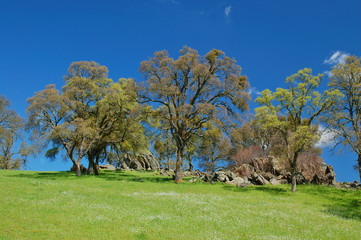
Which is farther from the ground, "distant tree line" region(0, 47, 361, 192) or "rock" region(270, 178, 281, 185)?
"distant tree line" region(0, 47, 361, 192)

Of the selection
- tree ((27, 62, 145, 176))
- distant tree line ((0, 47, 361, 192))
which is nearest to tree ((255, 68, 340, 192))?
distant tree line ((0, 47, 361, 192))

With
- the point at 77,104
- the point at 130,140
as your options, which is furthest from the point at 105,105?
the point at 130,140

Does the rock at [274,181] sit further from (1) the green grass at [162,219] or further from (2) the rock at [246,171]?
(1) the green grass at [162,219]

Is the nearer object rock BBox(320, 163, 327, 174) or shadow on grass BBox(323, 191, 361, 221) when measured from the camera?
shadow on grass BBox(323, 191, 361, 221)

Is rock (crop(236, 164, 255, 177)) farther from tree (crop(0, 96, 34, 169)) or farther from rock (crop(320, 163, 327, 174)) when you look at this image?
tree (crop(0, 96, 34, 169))

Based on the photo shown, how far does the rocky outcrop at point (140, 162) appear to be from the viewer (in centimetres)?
6965

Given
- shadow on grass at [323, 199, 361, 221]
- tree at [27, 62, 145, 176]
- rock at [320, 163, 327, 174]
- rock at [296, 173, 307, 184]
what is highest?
tree at [27, 62, 145, 176]

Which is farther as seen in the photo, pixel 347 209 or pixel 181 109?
pixel 181 109

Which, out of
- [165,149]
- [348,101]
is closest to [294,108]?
[348,101]

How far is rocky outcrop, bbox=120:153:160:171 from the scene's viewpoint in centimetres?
6965

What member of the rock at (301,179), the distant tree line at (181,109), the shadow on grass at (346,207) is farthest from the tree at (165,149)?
the shadow on grass at (346,207)

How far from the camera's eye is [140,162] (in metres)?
73.2

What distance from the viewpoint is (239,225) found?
15.0 meters

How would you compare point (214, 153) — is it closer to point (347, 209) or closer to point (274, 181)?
point (274, 181)
